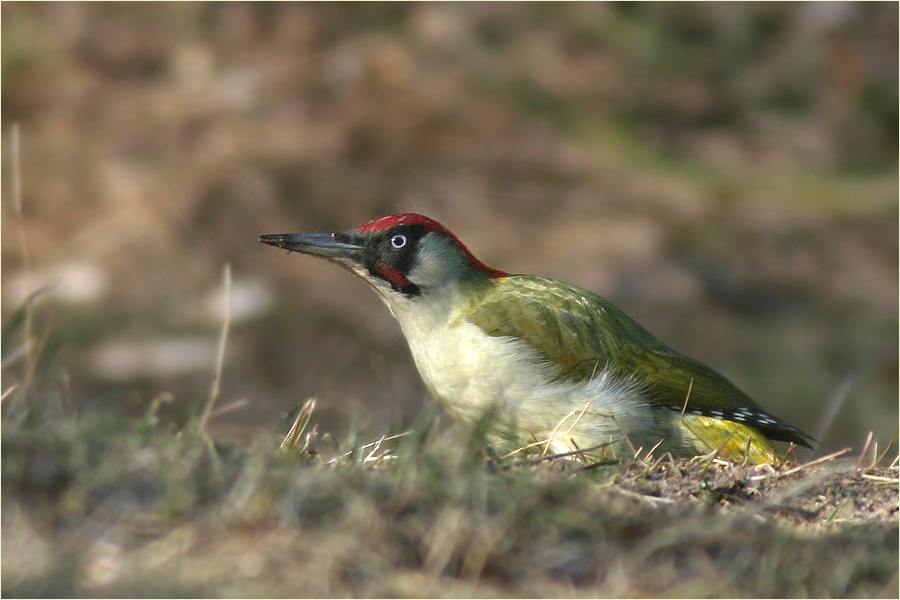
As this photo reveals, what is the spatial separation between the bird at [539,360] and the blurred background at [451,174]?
2823 millimetres

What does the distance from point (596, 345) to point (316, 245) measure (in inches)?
42.4

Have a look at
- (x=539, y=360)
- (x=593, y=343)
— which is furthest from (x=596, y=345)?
(x=539, y=360)

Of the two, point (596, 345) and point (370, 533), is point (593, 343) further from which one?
point (370, 533)

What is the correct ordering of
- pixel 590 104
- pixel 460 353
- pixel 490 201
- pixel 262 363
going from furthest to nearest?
1. pixel 590 104
2. pixel 490 201
3. pixel 262 363
4. pixel 460 353

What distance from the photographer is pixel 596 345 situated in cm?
423

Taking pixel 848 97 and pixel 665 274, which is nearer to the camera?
pixel 665 274

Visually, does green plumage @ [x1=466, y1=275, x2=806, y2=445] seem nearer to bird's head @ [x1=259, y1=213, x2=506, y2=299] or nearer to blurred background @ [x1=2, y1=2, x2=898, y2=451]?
bird's head @ [x1=259, y1=213, x2=506, y2=299]

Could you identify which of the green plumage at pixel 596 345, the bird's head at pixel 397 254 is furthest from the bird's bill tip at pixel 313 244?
the green plumage at pixel 596 345

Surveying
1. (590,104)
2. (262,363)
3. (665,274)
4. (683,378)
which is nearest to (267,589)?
(683,378)

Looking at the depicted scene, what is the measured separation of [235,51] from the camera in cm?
1036

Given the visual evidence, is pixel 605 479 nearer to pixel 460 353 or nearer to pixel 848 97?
pixel 460 353

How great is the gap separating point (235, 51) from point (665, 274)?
4355 mm

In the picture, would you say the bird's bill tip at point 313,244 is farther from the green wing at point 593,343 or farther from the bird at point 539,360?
the green wing at point 593,343

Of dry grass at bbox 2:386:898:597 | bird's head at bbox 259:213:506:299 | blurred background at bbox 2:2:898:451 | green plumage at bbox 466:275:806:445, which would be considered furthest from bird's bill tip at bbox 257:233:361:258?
blurred background at bbox 2:2:898:451
